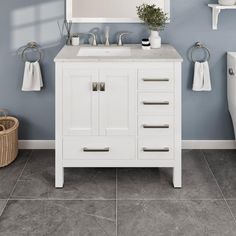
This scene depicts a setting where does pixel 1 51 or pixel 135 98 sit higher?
pixel 1 51

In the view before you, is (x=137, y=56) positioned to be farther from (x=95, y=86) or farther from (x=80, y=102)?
(x=80, y=102)

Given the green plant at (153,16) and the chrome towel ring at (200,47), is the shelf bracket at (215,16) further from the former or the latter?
the green plant at (153,16)

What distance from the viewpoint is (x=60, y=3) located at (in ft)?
11.3

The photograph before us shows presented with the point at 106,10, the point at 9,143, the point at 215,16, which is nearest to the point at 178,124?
the point at 215,16

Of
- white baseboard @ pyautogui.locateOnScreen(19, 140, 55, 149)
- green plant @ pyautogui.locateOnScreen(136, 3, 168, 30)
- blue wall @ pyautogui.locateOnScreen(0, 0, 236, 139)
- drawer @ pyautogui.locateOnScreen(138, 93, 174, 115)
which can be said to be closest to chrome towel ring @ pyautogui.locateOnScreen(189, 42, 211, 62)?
blue wall @ pyautogui.locateOnScreen(0, 0, 236, 139)

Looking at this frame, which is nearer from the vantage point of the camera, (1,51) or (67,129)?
(67,129)

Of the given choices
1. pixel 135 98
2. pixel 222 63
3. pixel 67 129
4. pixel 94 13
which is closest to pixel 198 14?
pixel 222 63

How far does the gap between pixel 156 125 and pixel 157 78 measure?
313 millimetres

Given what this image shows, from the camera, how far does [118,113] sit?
293 centimetres

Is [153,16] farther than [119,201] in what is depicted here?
Yes

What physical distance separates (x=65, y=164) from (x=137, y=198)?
548 mm

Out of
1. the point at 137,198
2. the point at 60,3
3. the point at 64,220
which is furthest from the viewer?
the point at 60,3

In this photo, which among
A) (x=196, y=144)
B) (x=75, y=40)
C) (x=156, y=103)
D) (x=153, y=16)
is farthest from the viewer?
(x=196, y=144)

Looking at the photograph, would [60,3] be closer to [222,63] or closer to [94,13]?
[94,13]
